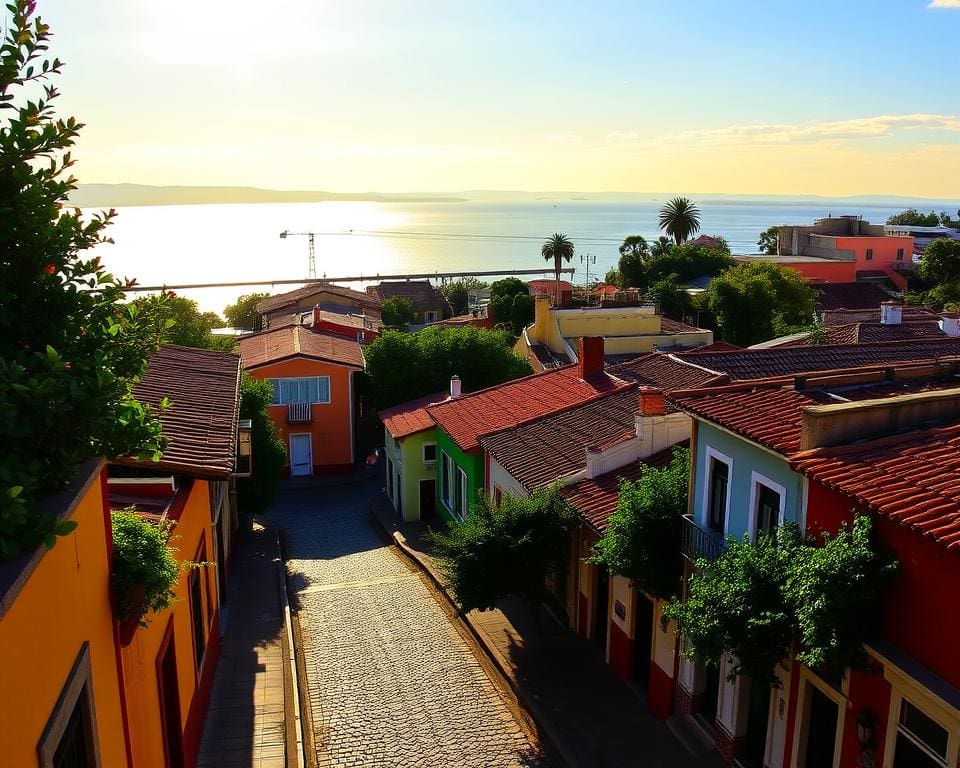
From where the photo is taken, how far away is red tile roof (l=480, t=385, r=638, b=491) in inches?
738

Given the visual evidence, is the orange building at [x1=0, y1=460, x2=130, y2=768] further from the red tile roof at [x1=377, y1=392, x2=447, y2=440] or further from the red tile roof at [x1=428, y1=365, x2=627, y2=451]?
the red tile roof at [x1=377, y1=392, x2=447, y2=440]

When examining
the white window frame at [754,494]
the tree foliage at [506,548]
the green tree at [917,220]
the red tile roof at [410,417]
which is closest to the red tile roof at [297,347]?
the red tile roof at [410,417]

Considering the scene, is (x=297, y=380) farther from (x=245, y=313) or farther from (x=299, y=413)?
(x=245, y=313)

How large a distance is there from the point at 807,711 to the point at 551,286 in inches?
2182

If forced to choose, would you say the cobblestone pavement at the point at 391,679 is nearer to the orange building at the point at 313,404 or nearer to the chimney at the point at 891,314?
the orange building at the point at 313,404

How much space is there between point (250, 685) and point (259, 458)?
11.8 meters

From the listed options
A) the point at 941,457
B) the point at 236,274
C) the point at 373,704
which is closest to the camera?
the point at 941,457

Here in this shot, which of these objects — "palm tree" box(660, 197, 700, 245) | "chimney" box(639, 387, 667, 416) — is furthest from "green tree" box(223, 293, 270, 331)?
"chimney" box(639, 387, 667, 416)

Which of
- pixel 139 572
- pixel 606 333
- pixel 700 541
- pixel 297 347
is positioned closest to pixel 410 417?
pixel 606 333

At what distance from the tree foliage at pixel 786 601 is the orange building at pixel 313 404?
27.9 meters

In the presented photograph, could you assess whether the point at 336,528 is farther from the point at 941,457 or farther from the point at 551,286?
the point at 551,286

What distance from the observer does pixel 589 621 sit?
17.7 metres

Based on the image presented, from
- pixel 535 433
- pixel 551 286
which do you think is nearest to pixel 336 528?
pixel 535 433

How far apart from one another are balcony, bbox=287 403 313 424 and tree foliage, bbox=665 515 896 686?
92.2 ft
